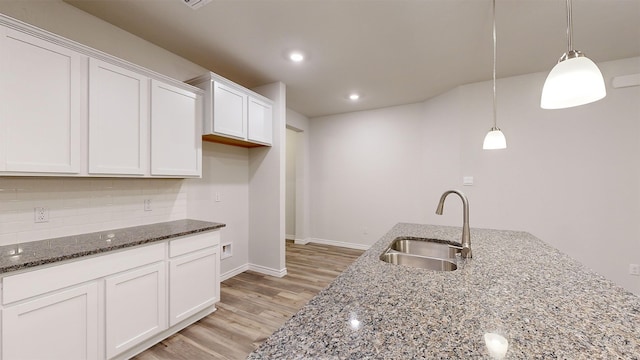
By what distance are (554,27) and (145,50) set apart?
12.3 feet

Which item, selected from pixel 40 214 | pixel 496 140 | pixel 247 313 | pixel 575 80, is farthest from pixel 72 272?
pixel 496 140

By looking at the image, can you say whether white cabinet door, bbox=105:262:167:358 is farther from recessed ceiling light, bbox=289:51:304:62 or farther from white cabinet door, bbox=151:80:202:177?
recessed ceiling light, bbox=289:51:304:62

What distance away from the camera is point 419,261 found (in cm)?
153

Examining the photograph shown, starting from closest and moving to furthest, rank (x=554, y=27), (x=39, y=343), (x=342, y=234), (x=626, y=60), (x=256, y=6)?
(x=39, y=343) → (x=256, y=6) → (x=554, y=27) → (x=626, y=60) → (x=342, y=234)

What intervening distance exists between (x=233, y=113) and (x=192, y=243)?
56.5 inches

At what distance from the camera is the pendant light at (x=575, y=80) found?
100 centimetres

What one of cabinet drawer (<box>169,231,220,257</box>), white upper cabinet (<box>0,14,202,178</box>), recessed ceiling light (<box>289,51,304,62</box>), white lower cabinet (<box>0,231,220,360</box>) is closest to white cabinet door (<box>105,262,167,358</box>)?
white lower cabinet (<box>0,231,220,360</box>)

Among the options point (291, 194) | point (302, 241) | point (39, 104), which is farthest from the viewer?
point (291, 194)

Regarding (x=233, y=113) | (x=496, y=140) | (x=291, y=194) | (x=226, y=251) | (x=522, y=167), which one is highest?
(x=233, y=113)

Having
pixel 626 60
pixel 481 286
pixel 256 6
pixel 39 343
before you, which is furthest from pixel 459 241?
pixel 626 60

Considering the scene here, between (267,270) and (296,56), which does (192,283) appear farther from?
(296,56)

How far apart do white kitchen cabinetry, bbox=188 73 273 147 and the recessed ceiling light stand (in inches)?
26.2

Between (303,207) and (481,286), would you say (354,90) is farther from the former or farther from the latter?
(481,286)

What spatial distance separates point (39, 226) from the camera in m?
1.71
